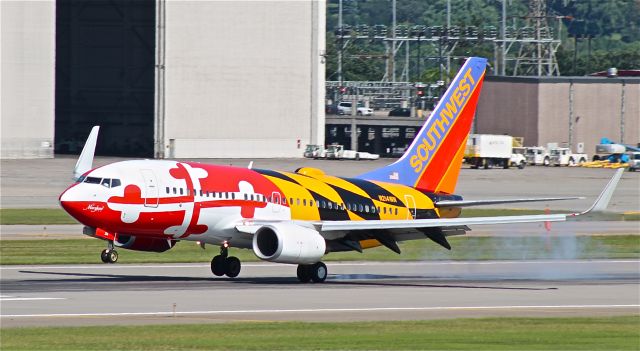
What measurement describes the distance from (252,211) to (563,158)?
101 metres

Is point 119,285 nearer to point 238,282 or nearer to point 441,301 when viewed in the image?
point 238,282

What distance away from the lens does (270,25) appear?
442ft

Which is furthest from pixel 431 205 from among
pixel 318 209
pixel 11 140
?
pixel 11 140

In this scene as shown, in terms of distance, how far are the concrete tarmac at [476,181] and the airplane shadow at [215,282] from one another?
41729 millimetres

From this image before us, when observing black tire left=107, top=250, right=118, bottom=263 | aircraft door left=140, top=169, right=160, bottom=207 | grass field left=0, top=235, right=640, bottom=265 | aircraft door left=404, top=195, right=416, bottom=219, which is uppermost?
aircraft door left=140, top=169, right=160, bottom=207

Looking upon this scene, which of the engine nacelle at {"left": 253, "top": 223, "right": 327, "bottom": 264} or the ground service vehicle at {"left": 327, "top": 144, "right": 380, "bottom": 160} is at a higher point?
the ground service vehicle at {"left": 327, "top": 144, "right": 380, "bottom": 160}

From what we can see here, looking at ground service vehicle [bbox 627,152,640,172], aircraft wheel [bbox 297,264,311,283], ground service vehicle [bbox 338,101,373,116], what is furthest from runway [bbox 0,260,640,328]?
ground service vehicle [bbox 338,101,373,116]

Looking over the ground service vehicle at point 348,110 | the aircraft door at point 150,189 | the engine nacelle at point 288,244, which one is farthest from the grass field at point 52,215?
the ground service vehicle at point 348,110

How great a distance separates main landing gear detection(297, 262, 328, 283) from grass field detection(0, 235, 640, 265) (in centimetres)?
1024

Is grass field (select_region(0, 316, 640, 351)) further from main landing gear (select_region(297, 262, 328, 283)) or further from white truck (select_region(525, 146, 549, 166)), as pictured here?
white truck (select_region(525, 146, 549, 166))

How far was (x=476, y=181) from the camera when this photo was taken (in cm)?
11400

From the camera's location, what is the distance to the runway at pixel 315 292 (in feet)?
107

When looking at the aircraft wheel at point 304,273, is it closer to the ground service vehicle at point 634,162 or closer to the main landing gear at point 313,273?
the main landing gear at point 313,273

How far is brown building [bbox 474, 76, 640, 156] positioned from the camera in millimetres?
144375
